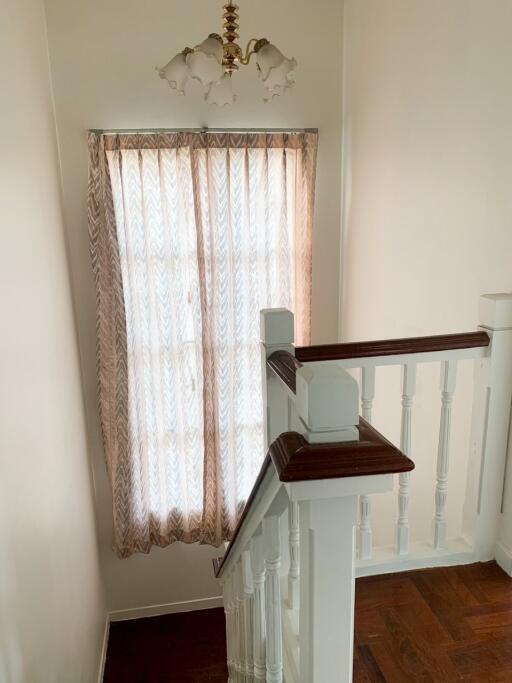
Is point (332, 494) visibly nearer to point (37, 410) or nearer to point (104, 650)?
point (37, 410)

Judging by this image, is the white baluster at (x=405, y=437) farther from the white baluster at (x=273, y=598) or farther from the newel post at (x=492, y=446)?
the white baluster at (x=273, y=598)

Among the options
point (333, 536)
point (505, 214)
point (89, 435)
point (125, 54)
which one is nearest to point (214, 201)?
point (125, 54)

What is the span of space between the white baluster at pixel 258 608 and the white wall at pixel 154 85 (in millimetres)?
2568

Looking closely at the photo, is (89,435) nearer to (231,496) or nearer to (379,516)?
(231,496)

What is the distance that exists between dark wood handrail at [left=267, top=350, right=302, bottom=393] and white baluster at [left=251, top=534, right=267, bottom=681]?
1.27 feet

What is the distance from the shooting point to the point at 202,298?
3.65 metres

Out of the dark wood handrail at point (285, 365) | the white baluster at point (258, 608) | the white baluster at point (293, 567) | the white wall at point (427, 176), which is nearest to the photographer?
the white baluster at point (258, 608)

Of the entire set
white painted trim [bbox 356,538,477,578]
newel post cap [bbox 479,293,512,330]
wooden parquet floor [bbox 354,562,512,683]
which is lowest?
wooden parquet floor [bbox 354,562,512,683]

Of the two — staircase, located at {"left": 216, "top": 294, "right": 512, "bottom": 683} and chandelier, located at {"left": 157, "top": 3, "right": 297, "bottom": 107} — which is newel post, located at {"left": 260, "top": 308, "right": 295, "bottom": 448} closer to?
staircase, located at {"left": 216, "top": 294, "right": 512, "bottom": 683}

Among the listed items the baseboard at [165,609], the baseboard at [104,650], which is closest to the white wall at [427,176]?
the baseboard at [165,609]

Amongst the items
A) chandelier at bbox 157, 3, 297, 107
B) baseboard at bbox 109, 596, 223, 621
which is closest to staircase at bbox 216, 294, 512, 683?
chandelier at bbox 157, 3, 297, 107

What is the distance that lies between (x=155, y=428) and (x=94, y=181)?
1636mm

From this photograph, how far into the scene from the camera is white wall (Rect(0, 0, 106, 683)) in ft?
6.13

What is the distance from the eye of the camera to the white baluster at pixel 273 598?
1199 mm
